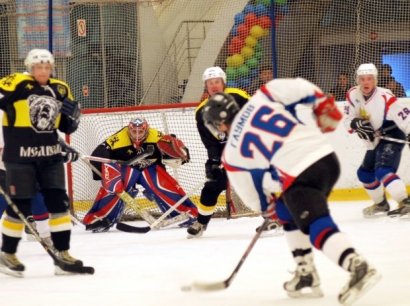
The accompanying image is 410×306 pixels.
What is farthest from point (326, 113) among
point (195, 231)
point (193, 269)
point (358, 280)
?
point (195, 231)

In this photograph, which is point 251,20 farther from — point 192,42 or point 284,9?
point 192,42

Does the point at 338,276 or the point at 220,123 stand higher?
the point at 220,123

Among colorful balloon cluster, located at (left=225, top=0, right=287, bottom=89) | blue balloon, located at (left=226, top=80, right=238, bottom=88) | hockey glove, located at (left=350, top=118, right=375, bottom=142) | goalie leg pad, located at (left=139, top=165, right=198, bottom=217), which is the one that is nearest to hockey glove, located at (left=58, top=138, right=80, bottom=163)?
goalie leg pad, located at (left=139, top=165, right=198, bottom=217)

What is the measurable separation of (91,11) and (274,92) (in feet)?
21.4

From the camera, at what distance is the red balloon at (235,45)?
9.36 meters

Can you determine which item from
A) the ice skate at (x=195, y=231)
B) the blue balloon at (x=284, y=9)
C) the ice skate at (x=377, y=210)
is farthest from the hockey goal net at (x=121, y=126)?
the blue balloon at (x=284, y=9)

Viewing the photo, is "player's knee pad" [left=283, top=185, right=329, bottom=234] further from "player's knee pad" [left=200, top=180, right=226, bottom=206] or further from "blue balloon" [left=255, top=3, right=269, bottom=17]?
"blue balloon" [left=255, top=3, right=269, bottom=17]

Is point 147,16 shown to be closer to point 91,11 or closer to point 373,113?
point 91,11

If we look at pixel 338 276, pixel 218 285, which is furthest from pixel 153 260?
pixel 218 285

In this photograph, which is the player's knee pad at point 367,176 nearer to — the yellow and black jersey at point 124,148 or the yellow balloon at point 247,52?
the yellow and black jersey at point 124,148

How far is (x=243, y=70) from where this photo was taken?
29.1 ft

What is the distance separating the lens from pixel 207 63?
9.77 meters

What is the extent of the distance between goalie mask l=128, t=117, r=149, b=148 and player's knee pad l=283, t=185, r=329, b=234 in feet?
12.3

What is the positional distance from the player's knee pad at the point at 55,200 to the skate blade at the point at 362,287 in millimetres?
1860
